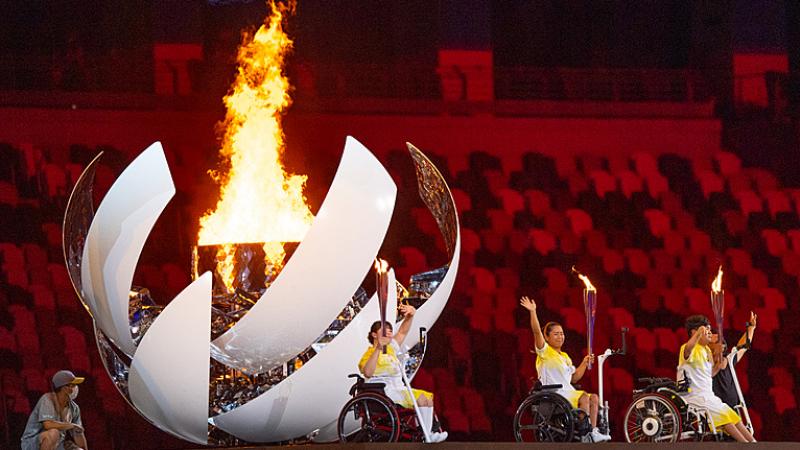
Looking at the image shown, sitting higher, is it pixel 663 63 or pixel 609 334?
pixel 663 63

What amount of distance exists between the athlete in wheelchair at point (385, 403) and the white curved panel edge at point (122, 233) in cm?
118

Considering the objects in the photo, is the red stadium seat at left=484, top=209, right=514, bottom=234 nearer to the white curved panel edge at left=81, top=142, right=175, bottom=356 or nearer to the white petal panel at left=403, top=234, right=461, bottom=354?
the white petal panel at left=403, top=234, right=461, bottom=354

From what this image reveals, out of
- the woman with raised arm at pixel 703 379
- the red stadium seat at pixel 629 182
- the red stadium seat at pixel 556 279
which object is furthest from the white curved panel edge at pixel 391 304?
the red stadium seat at pixel 629 182

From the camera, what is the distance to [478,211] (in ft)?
34.4

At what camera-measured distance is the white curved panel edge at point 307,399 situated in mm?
6066

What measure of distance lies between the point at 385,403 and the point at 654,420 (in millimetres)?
1299

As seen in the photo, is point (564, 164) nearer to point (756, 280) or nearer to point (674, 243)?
point (674, 243)

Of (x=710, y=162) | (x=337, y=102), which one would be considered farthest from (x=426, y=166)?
(x=710, y=162)

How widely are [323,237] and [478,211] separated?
474 cm

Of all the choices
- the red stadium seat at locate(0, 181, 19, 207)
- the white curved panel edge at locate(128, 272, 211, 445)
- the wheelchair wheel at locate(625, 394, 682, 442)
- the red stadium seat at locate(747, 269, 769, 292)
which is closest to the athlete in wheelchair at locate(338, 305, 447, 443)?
the white curved panel edge at locate(128, 272, 211, 445)

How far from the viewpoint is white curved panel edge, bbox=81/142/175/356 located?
599cm

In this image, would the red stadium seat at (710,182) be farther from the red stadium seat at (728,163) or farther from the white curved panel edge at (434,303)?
the white curved panel edge at (434,303)

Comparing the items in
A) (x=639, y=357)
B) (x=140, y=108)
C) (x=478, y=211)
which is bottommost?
(x=639, y=357)

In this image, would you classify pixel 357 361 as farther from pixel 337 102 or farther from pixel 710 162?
pixel 710 162
